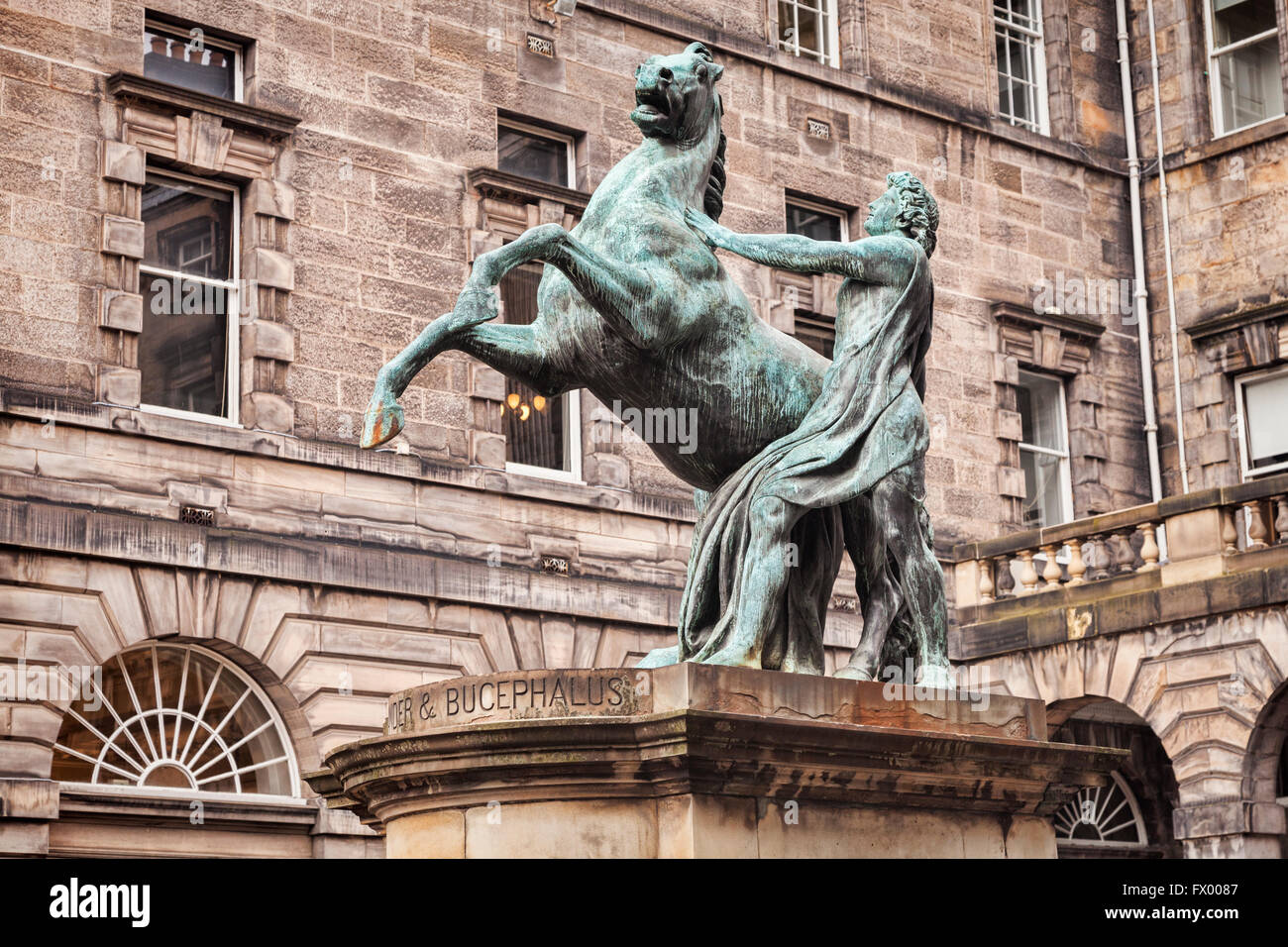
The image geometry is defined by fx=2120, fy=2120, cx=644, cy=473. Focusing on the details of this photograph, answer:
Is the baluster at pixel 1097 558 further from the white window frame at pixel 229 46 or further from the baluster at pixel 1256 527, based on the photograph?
the white window frame at pixel 229 46

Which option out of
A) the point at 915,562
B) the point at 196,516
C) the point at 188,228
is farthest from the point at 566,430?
the point at 915,562

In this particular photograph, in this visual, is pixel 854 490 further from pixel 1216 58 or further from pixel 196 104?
pixel 1216 58

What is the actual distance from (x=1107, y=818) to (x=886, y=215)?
54.8 feet

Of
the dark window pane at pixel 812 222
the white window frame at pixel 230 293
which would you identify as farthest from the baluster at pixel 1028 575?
the white window frame at pixel 230 293

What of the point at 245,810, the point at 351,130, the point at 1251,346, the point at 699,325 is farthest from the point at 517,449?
the point at 699,325

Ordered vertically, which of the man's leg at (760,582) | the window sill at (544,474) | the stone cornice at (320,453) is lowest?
the man's leg at (760,582)

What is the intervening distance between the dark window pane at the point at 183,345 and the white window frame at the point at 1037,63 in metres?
11.5

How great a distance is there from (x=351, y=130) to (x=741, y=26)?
5463 mm

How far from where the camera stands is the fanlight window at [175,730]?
16.8 meters

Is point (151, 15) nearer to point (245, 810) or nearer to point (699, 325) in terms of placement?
point (245, 810)

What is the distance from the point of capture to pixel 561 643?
1933cm

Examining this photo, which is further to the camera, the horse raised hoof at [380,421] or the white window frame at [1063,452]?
the white window frame at [1063,452]

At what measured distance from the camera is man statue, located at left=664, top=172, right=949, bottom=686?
823 cm

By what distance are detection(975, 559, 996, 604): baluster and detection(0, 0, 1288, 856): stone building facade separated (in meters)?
0.09
